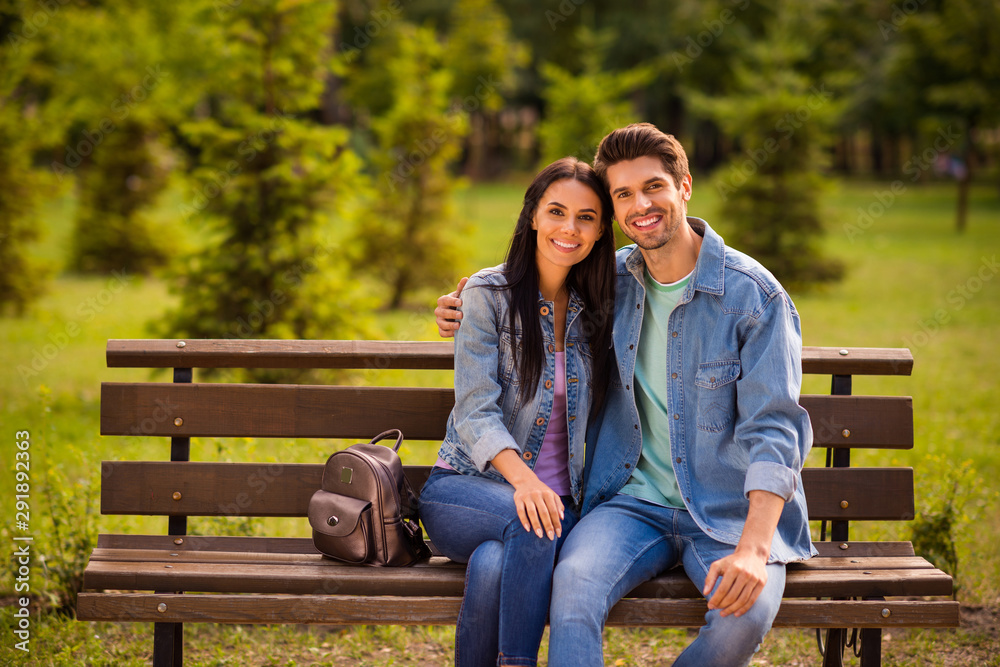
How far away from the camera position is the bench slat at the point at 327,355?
3.06 m

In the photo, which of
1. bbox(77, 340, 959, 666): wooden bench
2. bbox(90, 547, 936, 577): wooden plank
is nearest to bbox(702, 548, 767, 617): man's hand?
bbox(77, 340, 959, 666): wooden bench

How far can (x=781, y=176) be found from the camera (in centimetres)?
1389

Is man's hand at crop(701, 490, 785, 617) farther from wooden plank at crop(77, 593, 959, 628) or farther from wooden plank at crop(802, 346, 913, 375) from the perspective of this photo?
wooden plank at crop(802, 346, 913, 375)

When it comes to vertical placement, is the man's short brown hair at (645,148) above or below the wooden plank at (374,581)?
above

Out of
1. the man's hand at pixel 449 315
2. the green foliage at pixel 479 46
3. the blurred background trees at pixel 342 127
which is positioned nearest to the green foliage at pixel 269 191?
the blurred background trees at pixel 342 127

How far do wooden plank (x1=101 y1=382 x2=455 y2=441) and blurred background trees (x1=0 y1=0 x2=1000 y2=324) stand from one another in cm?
359

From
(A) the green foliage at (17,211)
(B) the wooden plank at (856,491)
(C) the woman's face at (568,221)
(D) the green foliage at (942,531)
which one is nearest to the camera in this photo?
(C) the woman's face at (568,221)

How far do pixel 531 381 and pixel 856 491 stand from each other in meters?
1.22

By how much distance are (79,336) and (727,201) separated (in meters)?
9.57

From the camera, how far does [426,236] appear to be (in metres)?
11.7

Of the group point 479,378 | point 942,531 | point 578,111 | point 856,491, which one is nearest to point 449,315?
point 479,378

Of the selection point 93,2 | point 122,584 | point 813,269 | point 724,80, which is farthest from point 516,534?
point 724,80

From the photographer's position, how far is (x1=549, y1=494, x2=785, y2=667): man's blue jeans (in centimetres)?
243

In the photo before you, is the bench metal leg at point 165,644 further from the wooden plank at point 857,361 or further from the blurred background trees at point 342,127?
the blurred background trees at point 342,127
